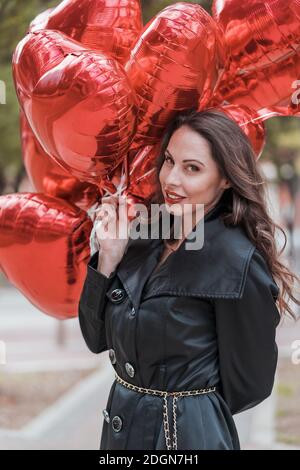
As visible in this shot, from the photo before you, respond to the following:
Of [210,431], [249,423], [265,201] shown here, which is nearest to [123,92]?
[265,201]

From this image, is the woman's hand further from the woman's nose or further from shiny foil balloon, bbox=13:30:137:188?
the woman's nose

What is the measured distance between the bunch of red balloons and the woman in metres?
0.17

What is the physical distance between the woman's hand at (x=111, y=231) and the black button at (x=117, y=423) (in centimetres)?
47

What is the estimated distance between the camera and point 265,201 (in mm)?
2250

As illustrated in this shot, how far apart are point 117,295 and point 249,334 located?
447mm

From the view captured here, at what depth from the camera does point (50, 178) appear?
275cm

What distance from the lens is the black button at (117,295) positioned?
2225mm

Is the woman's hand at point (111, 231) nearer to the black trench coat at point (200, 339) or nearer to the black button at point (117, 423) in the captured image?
the black trench coat at point (200, 339)

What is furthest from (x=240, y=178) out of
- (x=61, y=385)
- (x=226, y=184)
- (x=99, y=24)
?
(x=61, y=385)

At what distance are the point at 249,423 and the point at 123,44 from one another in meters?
4.00

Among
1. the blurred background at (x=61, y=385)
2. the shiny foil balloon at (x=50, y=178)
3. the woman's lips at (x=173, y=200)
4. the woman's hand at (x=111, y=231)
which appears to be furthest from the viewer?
the blurred background at (x=61, y=385)

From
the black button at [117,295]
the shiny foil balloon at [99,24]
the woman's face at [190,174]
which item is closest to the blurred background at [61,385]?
the woman's face at [190,174]

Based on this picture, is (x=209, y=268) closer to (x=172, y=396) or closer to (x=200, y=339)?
(x=200, y=339)

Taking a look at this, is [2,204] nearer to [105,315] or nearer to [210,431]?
[105,315]
